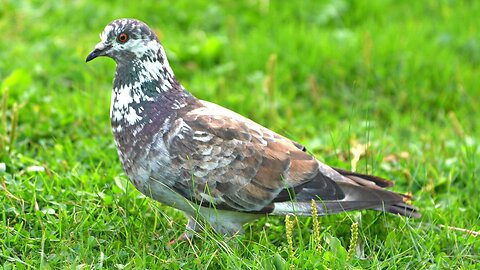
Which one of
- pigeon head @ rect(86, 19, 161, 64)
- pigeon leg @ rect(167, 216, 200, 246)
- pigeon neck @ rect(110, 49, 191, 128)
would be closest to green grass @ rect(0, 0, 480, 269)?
pigeon leg @ rect(167, 216, 200, 246)

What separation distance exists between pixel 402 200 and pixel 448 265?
456 mm

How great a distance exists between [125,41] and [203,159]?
0.80 m

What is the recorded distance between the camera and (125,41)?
4.87 m

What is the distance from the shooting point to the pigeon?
4676 millimetres

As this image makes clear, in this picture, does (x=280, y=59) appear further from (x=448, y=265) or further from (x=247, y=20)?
(x=448, y=265)

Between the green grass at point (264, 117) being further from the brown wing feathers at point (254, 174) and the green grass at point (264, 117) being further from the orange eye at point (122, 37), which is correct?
the orange eye at point (122, 37)

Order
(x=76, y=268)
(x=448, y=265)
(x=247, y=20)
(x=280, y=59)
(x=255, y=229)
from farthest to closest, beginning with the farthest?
(x=247, y=20)
(x=280, y=59)
(x=255, y=229)
(x=448, y=265)
(x=76, y=268)

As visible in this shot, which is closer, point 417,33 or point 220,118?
point 220,118

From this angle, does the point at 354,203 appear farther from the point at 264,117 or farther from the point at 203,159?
the point at 264,117

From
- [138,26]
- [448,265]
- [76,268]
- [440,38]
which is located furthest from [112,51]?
[440,38]

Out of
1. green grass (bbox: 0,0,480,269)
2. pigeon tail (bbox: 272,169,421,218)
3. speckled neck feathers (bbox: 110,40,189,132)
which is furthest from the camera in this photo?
speckled neck feathers (bbox: 110,40,189,132)

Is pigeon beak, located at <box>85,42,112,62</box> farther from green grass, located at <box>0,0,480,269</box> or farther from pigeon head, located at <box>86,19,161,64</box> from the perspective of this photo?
green grass, located at <box>0,0,480,269</box>

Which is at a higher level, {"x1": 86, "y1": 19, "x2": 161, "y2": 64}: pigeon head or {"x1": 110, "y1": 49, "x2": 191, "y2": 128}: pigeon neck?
{"x1": 86, "y1": 19, "x2": 161, "y2": 64}: pigeon head

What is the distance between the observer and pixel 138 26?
486 centimetres
